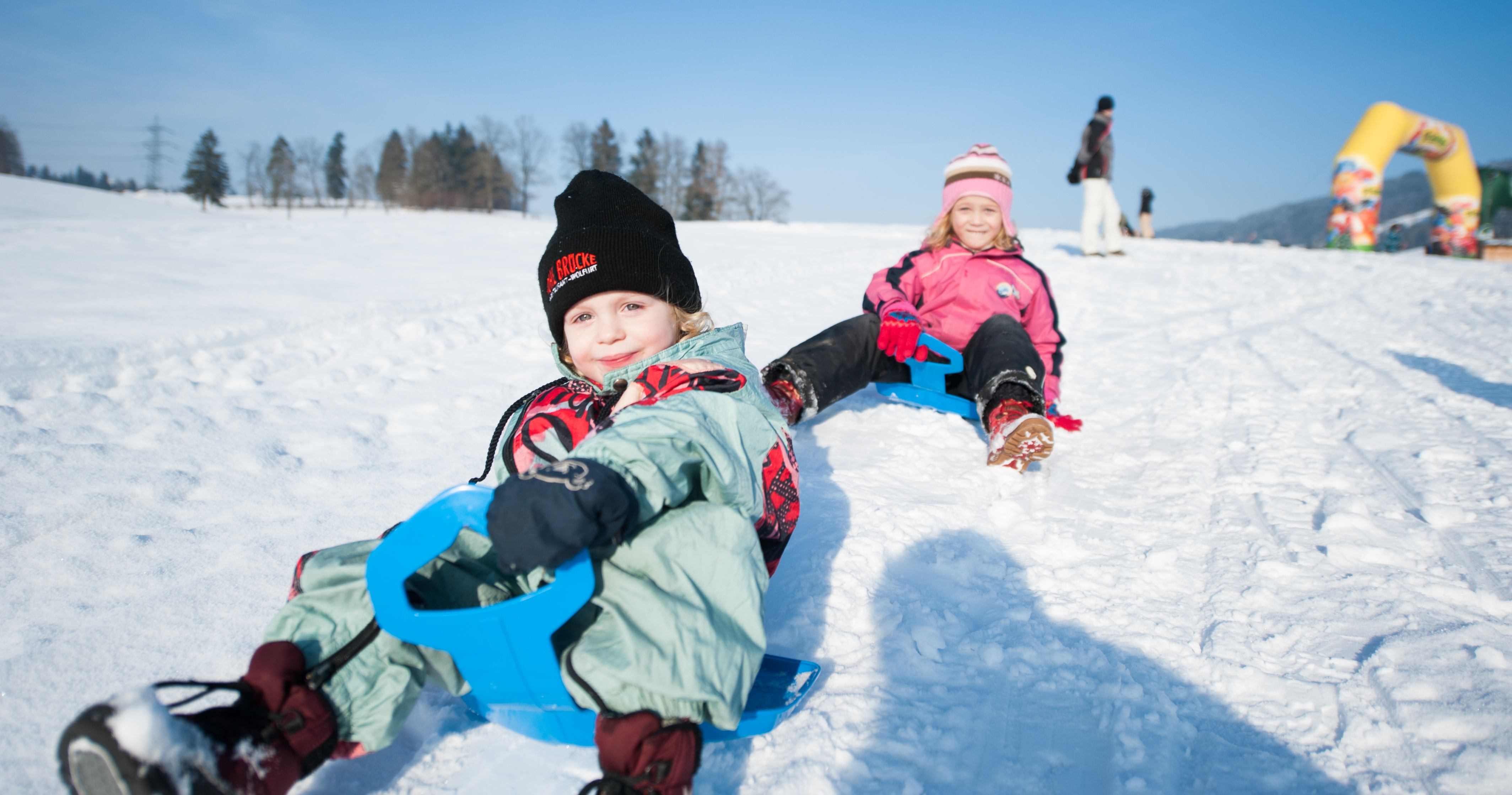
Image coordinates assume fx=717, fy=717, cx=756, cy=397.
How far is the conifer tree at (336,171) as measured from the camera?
45531 mm

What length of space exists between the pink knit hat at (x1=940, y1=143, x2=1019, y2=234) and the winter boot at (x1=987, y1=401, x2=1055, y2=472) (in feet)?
4.27

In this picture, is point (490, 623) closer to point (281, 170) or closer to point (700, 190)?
point (700, 190)

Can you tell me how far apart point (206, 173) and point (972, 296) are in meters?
44.4

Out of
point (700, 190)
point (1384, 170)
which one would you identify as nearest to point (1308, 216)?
point (700, 190)

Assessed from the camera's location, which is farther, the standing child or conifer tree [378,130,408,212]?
conifer tree [378,130,408,212]

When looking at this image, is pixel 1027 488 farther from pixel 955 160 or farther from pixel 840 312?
pixel 840 312

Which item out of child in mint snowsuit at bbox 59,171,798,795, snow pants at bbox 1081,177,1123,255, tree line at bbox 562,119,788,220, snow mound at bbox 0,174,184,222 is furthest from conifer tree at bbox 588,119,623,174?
child in mint snowsuit at bbox 59,171,798,795

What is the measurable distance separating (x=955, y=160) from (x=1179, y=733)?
2.94 m

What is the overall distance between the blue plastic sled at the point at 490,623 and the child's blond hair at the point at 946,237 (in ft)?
8.78

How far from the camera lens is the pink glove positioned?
268 cm

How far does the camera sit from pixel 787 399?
2.47 m

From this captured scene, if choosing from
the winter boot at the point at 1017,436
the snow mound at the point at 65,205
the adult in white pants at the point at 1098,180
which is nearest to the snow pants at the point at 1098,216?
the adult in white pants at the point at 1098,180

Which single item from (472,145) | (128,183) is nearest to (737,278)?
(472,145)

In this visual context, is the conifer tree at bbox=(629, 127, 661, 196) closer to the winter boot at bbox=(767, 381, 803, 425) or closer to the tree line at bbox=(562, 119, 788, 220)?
the tree line at bbox=(562, 119, 788, 220)
